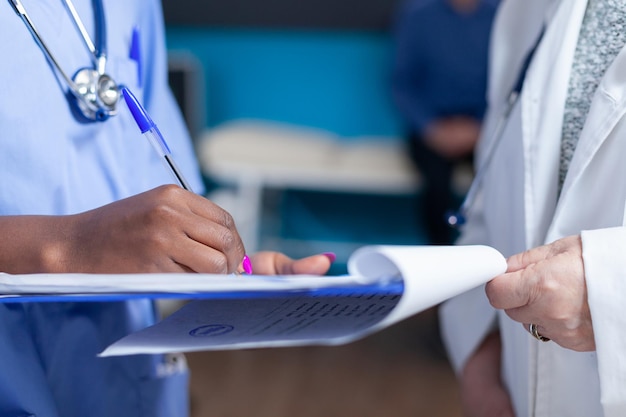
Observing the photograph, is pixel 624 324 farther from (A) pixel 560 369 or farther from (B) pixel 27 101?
(B) pixel 27 101

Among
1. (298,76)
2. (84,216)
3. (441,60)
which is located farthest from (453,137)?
(84,216)

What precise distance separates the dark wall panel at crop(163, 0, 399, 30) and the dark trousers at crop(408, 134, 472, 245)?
2.14ft

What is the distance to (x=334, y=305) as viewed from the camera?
0.64 meters

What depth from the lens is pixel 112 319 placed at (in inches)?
32.3

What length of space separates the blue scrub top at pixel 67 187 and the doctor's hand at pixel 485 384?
411 mm

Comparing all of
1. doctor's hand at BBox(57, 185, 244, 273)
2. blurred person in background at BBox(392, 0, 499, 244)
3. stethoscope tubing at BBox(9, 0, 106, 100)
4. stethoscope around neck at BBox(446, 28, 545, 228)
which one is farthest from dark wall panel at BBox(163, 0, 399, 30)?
doctor's hand at BBox(57, 185, 244, 273)

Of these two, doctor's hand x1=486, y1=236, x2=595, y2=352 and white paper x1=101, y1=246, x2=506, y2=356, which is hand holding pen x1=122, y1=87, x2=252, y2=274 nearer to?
white paper x1=101, y1=246, x2=506, y2=356

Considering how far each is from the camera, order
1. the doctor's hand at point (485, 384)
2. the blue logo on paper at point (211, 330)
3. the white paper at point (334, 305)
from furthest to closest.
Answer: the doctor's hand at point (485, 384) < the blue logo on paper at point (211, 330) < the white paper at point (334, 305)

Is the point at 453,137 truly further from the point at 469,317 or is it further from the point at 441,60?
the point at 469,317

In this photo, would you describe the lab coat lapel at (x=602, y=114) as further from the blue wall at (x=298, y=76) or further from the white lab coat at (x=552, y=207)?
the blue wall at (x=298, y=76)

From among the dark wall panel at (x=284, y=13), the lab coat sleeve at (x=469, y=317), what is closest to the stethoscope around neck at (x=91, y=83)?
the lab coat sleeve at (x=469, y=317)

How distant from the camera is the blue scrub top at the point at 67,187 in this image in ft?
2.31

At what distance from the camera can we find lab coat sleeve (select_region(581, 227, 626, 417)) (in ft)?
2.11

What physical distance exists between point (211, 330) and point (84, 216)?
169mm
